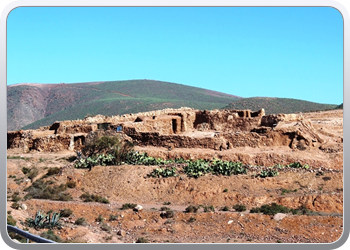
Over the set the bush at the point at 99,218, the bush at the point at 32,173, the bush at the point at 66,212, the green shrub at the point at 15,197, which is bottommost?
the bush at the point at 99,218

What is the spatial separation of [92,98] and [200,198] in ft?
240

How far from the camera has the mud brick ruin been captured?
22.5m

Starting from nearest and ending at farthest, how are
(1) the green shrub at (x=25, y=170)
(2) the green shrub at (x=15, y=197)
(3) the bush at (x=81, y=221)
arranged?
A: (3) the bush at (x=81, y=221) → (2) the green shrub at (x=15, y=197) → (1) the green shrub at (x=25, y=170)

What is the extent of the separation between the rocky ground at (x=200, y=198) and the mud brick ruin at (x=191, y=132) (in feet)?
1.88

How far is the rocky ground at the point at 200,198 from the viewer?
13.9 meters

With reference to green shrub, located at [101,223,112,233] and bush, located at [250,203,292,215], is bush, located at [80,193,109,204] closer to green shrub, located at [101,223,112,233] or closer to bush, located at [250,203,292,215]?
green shrub, located at [101,223,112,233]

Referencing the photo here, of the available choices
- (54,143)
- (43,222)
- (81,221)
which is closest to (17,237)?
(43,222)

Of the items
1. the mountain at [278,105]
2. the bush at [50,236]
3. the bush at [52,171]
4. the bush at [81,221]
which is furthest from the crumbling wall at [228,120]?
the mountain at [278,105]

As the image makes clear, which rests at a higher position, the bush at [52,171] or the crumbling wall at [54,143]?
the crumbling wall at [54,143]

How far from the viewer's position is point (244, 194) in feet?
57.4

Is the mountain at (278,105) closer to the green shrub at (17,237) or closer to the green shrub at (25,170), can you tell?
the green shrub at (25,170)

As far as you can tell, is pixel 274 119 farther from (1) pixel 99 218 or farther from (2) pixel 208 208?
(1) pixel 99 218
